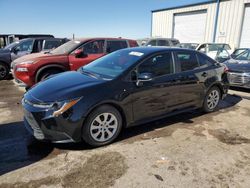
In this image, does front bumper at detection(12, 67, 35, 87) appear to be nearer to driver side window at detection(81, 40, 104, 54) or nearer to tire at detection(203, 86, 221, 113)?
driver side window at detection(81, 40, 104, 54)

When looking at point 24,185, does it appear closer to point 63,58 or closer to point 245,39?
point 63,58

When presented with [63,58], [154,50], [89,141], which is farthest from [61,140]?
[63,58]

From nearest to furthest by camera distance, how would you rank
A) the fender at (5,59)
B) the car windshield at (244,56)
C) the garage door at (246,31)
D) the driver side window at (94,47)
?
1. the driver side window at (94,47)
2. the car windshield at (244,56)
3. the fender at (5,59)
4. the garage door at (246,31)

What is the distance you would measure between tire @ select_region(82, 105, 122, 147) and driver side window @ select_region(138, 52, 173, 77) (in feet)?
2.93

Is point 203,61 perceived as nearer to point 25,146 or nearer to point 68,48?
point 25,146

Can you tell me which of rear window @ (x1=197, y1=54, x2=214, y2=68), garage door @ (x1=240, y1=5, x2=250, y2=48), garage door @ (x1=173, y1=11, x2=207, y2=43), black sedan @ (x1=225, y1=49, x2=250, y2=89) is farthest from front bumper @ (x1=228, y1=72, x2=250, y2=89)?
garage door @ (x1=173, y1=11, x2=207, y2=43)

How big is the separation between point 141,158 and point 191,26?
21292mm

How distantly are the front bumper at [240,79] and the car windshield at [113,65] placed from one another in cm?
436

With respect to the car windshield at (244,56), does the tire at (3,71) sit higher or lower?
lower

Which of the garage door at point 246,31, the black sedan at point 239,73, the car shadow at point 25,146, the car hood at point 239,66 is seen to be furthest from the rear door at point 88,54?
the garage door at point 246,31

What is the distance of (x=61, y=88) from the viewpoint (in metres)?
3.51

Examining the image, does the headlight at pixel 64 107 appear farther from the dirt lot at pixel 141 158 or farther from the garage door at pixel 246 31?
the garage door at pixel 246 31

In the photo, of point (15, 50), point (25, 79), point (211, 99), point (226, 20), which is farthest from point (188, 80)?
point (226, 20)

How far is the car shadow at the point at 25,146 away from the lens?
3189 mm
